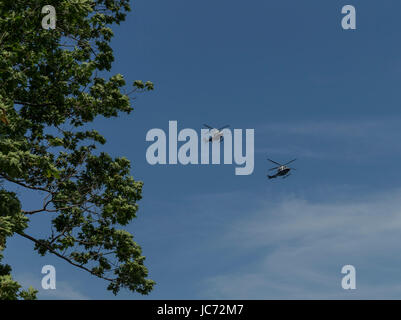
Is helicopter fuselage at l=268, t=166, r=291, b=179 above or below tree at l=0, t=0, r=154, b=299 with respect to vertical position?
above

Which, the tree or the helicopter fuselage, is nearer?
the tree

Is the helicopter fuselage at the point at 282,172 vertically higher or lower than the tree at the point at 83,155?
higher

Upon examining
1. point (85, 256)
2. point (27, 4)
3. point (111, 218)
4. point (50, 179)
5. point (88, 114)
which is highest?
point (27, 4)

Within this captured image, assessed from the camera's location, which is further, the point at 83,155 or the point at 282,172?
the point at 282,172

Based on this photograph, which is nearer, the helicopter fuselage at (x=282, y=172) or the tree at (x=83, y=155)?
the tree at (x=83, y=155)

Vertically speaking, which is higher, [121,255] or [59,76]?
[59,76]

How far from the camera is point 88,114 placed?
22266 mm

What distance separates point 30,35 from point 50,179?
295 inches
